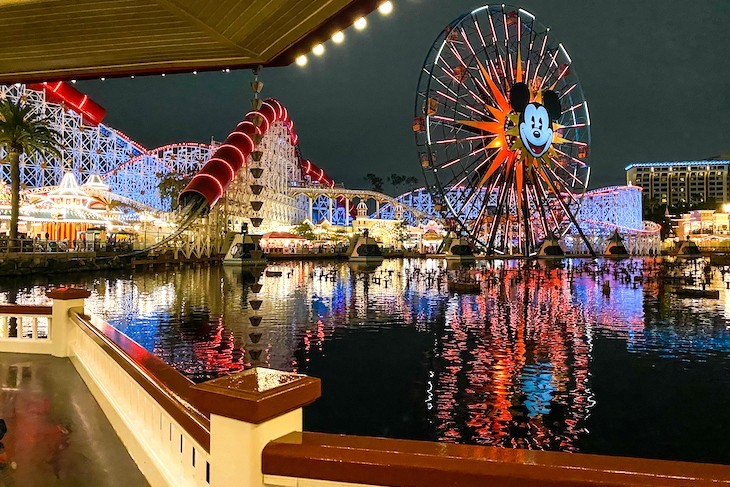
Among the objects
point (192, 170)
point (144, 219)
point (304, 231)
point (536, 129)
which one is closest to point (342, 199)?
point (304, 231)

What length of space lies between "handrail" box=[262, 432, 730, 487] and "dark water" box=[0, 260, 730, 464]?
5904mm

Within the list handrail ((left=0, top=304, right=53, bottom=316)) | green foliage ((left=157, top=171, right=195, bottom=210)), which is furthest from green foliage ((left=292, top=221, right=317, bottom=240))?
handrail ((left=0, top=304, right=53, bottom=316))

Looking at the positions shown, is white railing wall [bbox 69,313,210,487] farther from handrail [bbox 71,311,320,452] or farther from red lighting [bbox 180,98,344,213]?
red lighting [bbox 180,98,344,213]

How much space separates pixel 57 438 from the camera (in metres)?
4.93

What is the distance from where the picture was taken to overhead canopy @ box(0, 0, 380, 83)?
417 cm

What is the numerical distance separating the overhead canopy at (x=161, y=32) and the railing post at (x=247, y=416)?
2734mm

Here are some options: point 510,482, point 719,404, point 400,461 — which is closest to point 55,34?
point 400,461

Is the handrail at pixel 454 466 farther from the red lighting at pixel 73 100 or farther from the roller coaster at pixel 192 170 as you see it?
the red lighting at pixel 73 100

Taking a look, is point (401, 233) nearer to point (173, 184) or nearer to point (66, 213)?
point (173, 184)

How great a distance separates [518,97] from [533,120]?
224cm

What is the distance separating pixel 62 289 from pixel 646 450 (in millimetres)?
8434

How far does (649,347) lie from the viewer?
14.1 meters

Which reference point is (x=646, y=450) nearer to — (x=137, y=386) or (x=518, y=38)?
(x=137, y=386)

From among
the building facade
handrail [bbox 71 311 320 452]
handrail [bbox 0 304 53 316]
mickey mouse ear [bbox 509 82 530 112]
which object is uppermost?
the building facade
